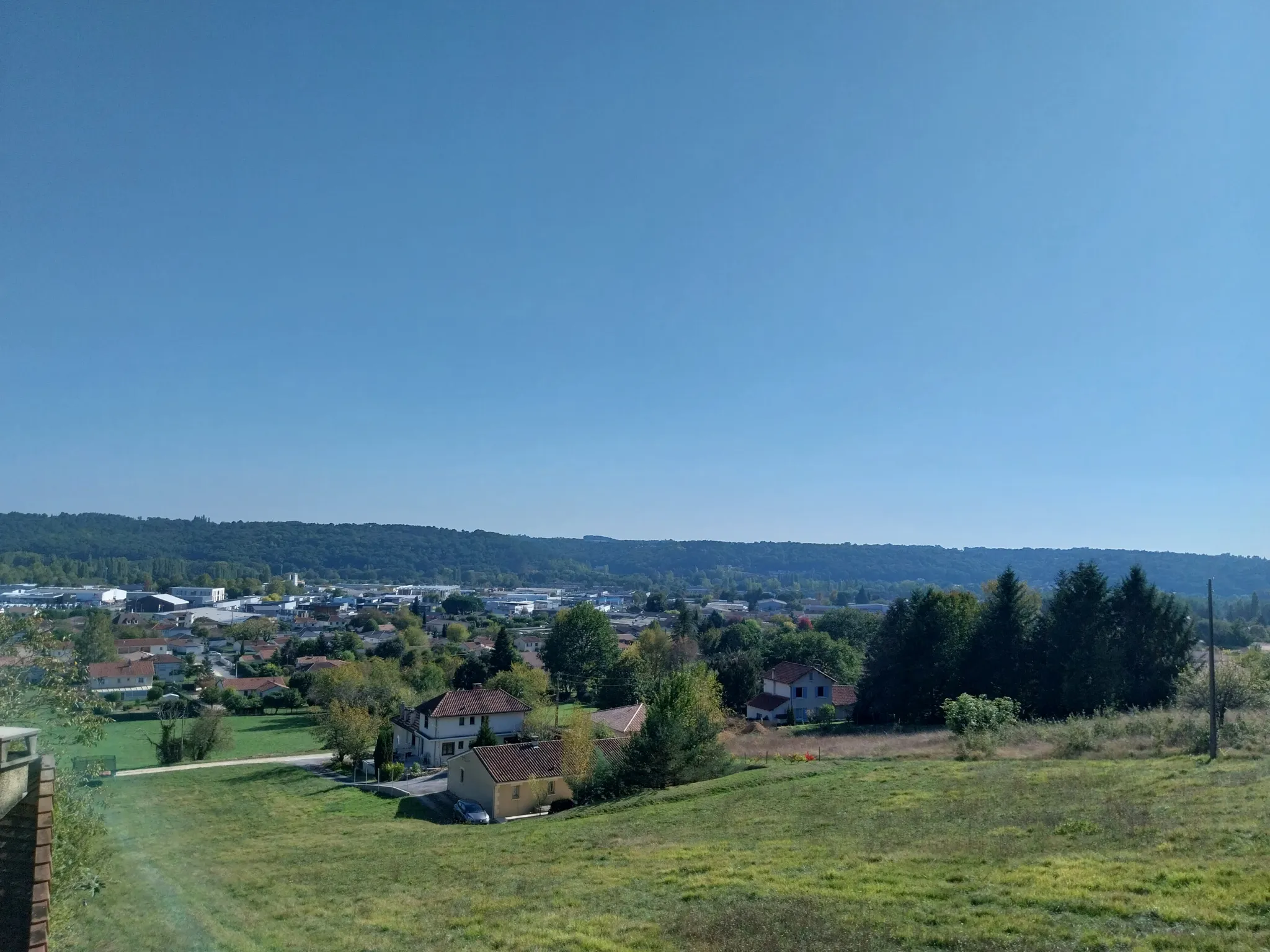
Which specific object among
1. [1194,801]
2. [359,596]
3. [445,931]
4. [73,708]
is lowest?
[359,596]

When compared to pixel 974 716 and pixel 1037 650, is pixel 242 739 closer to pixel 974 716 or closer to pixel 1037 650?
pixel 974 716

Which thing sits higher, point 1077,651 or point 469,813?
point 1077,651

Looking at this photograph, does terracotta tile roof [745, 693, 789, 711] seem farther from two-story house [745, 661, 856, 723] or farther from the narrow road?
the narrow road

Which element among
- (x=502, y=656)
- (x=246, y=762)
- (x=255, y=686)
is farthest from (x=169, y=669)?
(x=246, y=762)

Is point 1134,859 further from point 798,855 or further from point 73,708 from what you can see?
point 73,708

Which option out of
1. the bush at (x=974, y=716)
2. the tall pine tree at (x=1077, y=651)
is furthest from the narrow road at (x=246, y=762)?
the tall pine tree at (x=1077, y=651)

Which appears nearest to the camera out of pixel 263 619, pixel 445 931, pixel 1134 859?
pixel 1134 859

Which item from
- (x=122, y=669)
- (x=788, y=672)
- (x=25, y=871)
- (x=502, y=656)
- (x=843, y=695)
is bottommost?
(x=122, y=669)

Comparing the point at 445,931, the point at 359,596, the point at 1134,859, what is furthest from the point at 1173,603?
the point at 359,596
